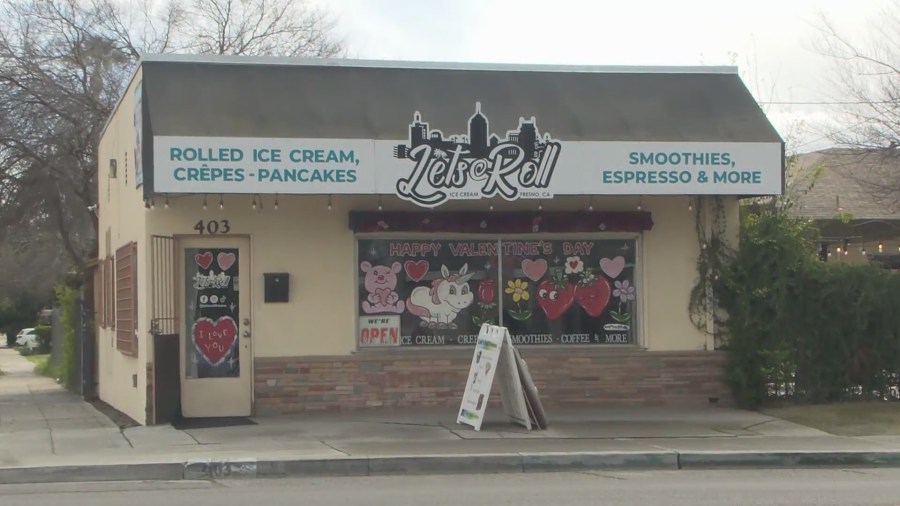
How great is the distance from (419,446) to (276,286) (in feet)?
11.5

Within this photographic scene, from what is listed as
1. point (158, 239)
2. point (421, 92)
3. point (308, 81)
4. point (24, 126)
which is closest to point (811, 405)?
point (421, 92)

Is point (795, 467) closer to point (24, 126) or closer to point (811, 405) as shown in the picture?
point (811, 405)

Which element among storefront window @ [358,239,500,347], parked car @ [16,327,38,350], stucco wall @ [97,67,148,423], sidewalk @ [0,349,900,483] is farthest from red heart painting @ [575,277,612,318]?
parked car @ [16,327,38,350]

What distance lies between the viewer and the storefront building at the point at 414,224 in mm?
12938

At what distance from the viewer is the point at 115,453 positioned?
36.9 feet

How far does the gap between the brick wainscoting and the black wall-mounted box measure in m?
0.81

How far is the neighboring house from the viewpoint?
63.0ft

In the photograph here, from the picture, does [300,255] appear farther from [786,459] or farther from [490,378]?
[786,459]

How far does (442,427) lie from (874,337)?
6339 millimetres

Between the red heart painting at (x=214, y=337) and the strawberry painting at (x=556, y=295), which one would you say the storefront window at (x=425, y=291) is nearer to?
the strawberry painting at (x=556, y=295)

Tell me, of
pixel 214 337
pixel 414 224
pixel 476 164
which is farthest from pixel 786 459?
pixel 214 337

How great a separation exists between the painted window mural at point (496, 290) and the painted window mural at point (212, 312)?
5.47 ft

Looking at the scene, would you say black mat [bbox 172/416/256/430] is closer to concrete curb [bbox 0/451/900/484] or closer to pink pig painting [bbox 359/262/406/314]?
pink pig painting [bbox 359/262/406/314]

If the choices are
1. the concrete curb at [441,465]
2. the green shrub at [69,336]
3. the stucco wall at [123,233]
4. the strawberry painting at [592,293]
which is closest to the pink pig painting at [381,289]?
the strawberry painting at [592,293]
